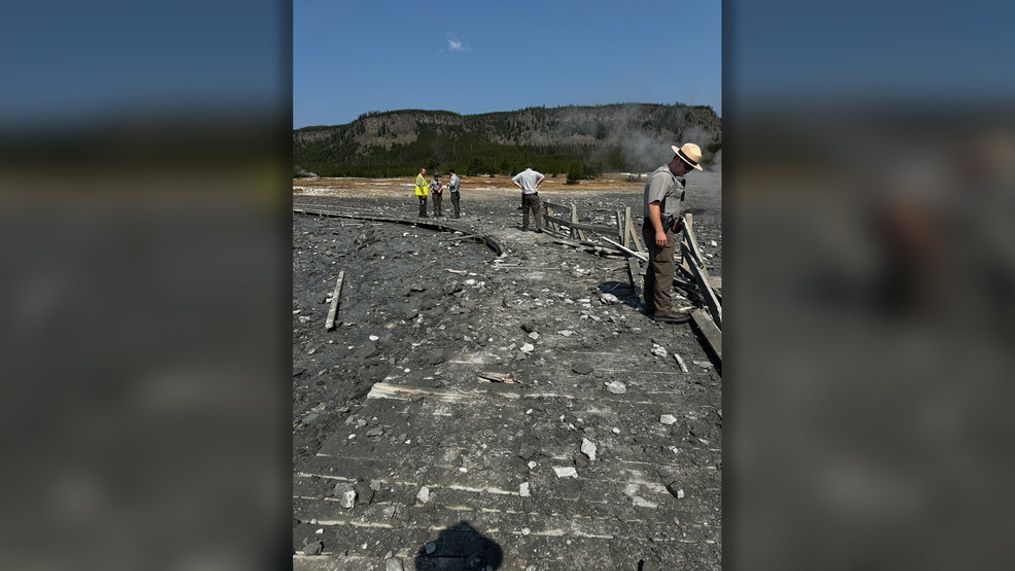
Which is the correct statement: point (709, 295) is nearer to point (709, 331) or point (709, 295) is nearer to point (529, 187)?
point (709, 331)

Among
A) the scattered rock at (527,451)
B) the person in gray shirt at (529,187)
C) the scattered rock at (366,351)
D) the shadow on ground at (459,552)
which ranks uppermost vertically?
the person in gray shirt at (529,187)

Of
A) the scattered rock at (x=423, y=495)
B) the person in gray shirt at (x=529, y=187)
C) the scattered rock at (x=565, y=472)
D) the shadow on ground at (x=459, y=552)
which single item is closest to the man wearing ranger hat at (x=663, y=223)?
the scattered rock at (x=565, y=472)

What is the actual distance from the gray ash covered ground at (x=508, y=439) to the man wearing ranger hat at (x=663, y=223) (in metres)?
0.31

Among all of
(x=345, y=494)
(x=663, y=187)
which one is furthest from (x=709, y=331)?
(x=345, y=494)

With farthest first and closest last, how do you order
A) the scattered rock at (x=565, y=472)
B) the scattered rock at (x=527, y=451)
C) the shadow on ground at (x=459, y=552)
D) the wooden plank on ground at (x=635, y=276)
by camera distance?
the wooden plank on ground at (x=635, y=276), the scattered rock at (x=527, y=451), the scattered rock at (x=565, y=472), the shadow on ground at (x=459, y=552)

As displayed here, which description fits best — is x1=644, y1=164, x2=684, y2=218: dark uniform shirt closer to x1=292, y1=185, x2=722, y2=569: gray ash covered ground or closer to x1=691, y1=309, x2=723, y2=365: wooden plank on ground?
x1=691, y1=309, x2=723, y2=365: wooden plank on ground

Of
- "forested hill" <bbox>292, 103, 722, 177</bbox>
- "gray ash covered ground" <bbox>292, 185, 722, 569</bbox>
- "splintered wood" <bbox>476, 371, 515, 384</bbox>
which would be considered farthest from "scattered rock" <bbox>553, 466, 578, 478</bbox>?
"forested hill" <bbox>292, 103, 722, 177</bbox>

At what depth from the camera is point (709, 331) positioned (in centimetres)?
543

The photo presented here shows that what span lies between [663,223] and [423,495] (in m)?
3.92

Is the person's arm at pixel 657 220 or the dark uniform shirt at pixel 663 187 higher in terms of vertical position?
the dark uniform shirt at pixel 663 187

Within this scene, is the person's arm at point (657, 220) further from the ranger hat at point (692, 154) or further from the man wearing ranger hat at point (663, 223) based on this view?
the ranger hat at point (692, 154)

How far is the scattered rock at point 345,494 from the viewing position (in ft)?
9.53
